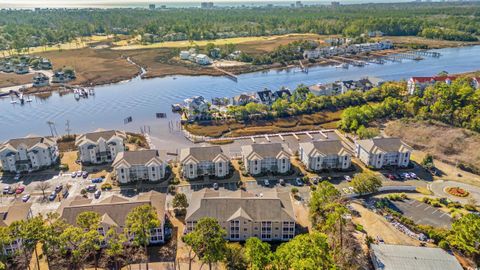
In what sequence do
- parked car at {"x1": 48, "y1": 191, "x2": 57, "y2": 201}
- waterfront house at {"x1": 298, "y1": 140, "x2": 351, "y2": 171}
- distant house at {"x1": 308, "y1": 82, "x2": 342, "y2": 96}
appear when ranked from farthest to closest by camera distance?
1. distant house at {"x1": 308, "y1": 82, "x2": 342, "y2": 96}
2. waterfront house at {"x1": 298, "y1": 140, "x2": 351, "y2": 171}
3. parked car at {"x1": 48, "y1": 191, "x2": 57, "y2": 201}

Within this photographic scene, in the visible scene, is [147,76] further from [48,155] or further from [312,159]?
[312,159]

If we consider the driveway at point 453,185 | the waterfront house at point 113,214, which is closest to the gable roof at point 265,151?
the waterfront house at point 113,214

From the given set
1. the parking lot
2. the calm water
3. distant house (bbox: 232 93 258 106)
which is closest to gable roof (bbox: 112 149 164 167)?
the calm water

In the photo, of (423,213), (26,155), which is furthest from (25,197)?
(423,213)

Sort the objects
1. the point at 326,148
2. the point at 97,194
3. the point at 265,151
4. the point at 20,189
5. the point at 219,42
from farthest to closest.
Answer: the point at 219,42 → the point at 326,148 → the point at 265,151 → the point at 20,189 → the point at 97,194

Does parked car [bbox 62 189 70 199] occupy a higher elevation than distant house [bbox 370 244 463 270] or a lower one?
lower

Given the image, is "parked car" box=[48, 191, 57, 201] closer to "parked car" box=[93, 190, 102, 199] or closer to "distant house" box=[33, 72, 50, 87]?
"parked car" box=[93, 190, 102, 199]

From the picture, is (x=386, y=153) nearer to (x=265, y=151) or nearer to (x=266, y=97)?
(x=265, y=151)

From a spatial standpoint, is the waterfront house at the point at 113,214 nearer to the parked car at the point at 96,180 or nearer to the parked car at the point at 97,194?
the parked car at the point at 97,194
